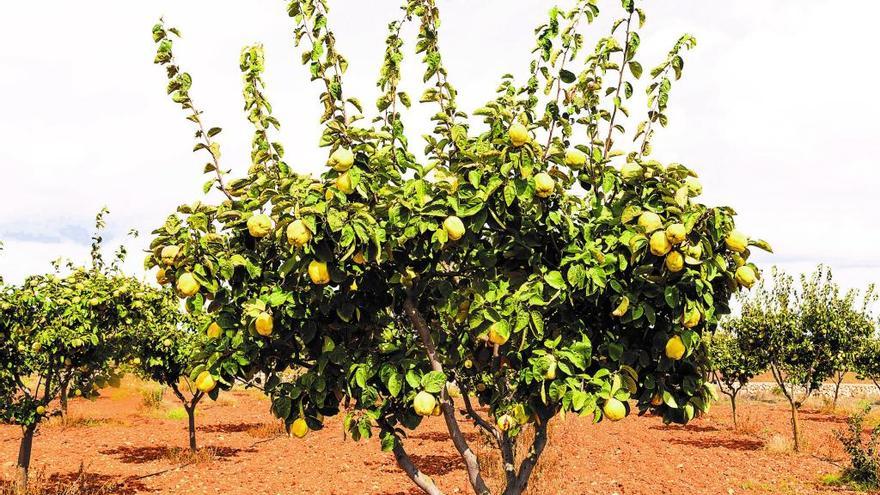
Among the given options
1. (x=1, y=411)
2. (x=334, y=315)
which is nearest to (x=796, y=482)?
(x=334, y=315)

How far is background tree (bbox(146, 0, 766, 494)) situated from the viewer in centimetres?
352

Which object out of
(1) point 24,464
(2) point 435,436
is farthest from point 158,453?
(2) point 435,436

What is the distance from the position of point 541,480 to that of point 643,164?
976 centimetres

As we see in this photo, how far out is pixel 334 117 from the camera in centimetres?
419

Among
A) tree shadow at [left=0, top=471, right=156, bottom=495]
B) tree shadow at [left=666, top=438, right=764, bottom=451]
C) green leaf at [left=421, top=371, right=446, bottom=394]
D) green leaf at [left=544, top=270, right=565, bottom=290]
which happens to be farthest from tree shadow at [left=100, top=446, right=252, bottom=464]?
green leaf at [left=544, top=270, right=565, bottom=290]

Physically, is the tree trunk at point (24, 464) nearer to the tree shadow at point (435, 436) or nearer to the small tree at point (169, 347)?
the small tree at point (169, 347)

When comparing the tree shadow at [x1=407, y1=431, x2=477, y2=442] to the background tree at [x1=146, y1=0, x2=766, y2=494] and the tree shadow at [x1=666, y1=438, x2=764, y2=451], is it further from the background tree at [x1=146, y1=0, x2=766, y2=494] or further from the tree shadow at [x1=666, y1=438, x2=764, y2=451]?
the background tree at [x1=146, y1=0, x2=766, y2=494]

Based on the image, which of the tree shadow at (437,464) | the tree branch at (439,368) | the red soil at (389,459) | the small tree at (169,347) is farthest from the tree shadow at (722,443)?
the tree branch at (439,368)

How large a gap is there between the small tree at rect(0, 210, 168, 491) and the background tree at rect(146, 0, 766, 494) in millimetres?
7381

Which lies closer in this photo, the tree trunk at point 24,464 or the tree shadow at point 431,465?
the tree trunk at point 24,464

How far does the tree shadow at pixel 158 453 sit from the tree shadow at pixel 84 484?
6.40 feet

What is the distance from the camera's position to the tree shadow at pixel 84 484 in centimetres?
1128

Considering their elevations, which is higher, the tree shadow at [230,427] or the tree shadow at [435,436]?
the tree shadow at [435,436]

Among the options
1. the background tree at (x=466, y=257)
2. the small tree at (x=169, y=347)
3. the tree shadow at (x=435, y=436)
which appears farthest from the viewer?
the tree shadow at (x=435, y=436)
